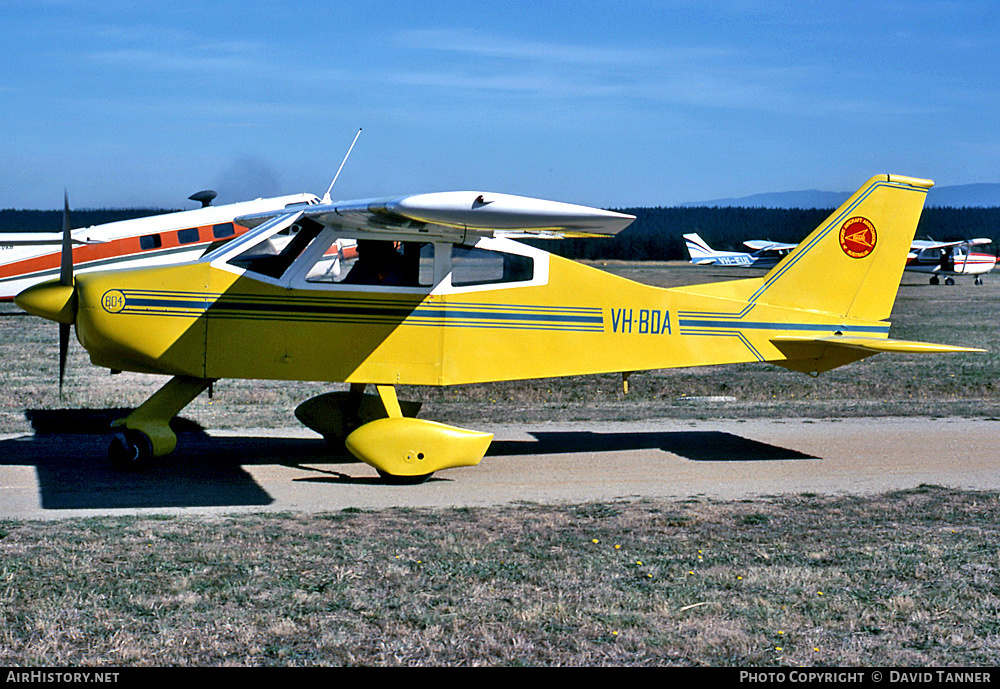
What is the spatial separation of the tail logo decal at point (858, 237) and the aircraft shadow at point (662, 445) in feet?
7.37

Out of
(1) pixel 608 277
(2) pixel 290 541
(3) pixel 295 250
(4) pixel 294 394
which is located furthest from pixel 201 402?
(2) pixel 290 541

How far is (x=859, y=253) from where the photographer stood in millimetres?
10758

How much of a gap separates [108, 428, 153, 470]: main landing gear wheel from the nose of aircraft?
1.14m

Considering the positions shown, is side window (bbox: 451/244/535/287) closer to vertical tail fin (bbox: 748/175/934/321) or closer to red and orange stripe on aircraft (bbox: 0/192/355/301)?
vertical tail fin (bbox: 748/175/934/321)

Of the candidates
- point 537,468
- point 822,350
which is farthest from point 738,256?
point 537,468

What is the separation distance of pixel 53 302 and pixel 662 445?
6236 mm

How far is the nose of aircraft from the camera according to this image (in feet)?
28.5

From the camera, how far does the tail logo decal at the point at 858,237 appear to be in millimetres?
10711

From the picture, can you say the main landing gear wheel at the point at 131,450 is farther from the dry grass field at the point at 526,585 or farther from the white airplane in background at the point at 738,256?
the white airplane in background at the point at 738,256

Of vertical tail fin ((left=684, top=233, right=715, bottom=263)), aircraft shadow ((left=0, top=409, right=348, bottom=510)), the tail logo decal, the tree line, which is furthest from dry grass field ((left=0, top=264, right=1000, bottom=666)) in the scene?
the tree line

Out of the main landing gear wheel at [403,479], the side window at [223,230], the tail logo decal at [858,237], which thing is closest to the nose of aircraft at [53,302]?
the main landing gear wheel at [403,479]

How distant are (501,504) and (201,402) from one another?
6932 millimetres

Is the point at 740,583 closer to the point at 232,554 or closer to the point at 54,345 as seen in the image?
the point at 232,554

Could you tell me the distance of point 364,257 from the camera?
30.1 ft
